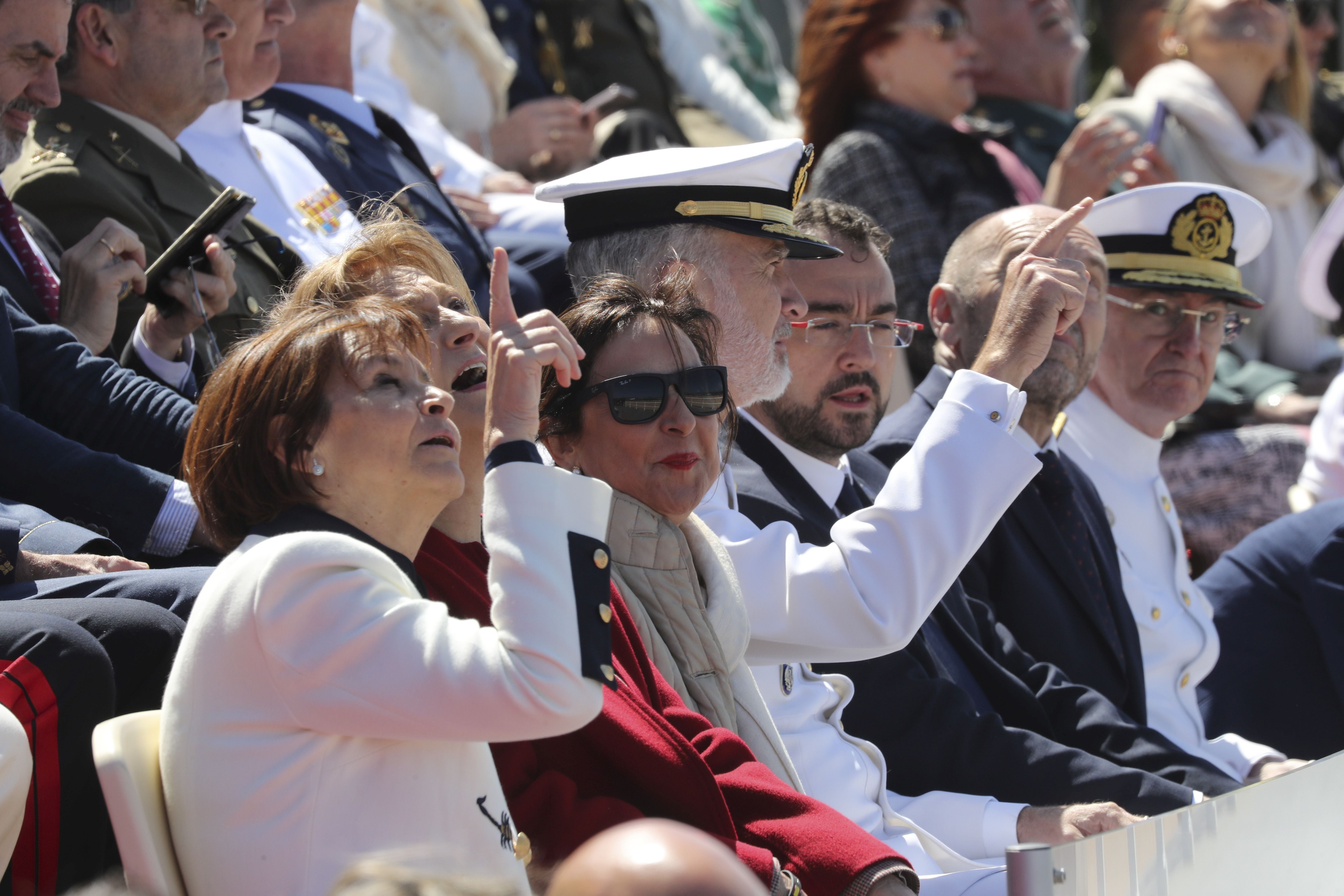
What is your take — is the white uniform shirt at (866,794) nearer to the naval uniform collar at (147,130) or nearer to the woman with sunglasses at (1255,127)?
the naval uniform collar at (147,130)

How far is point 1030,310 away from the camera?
280 centimetres

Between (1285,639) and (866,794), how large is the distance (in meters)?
1.85

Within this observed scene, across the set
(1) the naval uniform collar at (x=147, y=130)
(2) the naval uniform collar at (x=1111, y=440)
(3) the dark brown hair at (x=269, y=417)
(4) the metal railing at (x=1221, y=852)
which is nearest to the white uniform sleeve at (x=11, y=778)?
(3) the dark brown hair at (x=269, y=417)

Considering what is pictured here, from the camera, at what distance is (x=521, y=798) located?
2.12 metres

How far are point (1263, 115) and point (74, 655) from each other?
A: 6.59 metres

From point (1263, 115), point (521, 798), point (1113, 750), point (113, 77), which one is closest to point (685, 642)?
point (521, 798)

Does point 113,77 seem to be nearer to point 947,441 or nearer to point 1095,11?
point 947,441

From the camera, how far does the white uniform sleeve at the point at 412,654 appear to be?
1735mm

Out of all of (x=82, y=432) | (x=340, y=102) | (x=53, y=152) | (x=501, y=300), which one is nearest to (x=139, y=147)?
(x=53, y=152)

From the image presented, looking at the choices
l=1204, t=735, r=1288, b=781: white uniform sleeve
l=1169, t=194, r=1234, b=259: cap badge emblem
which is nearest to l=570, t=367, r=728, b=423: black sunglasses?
l=1204, t=735, r=1288, b=781: white uniform sleeve

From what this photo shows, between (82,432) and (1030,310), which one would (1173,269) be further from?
(82,432)

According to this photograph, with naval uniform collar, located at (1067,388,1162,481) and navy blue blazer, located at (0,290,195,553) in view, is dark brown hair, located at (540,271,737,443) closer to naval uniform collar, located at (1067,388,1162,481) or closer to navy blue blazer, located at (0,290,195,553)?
navy blue blazer, located at (0,290,195,553)

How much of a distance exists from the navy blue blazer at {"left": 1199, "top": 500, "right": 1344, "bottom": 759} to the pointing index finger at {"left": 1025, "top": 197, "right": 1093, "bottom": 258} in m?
1.66

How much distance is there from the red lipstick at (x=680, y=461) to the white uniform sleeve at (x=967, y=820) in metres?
0.87
